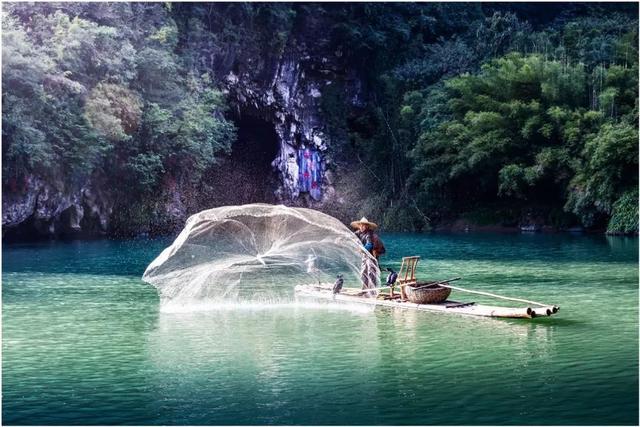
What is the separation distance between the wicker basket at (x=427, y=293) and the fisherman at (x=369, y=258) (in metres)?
0.83

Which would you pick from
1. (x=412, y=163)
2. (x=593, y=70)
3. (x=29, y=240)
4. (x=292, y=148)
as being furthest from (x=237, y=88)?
(x=593, y=70)

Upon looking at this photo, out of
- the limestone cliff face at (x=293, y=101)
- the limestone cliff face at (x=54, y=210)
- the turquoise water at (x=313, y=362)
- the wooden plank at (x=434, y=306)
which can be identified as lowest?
the turquoise water at (x=313, y=362)

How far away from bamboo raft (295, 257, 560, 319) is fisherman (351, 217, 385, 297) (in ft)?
0.53

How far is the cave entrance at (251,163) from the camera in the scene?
42719 mm

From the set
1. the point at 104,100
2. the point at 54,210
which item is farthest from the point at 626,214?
the point at 54,210

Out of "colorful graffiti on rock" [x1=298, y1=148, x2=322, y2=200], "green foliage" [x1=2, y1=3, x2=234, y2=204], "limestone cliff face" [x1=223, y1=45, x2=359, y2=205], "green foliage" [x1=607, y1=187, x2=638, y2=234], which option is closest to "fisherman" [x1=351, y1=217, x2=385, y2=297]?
"green foliage" [x1=2, y1=3, x2=234, y2=204]

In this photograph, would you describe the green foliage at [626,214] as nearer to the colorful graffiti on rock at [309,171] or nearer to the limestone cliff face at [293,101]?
the limestone cliff face at [293,101]

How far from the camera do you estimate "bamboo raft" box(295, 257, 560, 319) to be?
13086 mm

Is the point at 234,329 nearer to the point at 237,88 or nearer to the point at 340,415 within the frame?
the point at 340,415

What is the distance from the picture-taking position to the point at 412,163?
4009 centimetres

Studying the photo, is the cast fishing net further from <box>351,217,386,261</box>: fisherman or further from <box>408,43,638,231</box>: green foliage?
<box>408,43,638,231</box>: green foliage

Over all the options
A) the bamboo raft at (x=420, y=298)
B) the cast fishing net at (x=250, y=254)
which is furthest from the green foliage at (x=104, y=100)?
the bamboo raft at (x=420, y=298)

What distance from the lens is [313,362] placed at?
10.5 m

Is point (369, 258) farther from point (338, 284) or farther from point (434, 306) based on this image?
point (434, 306)
